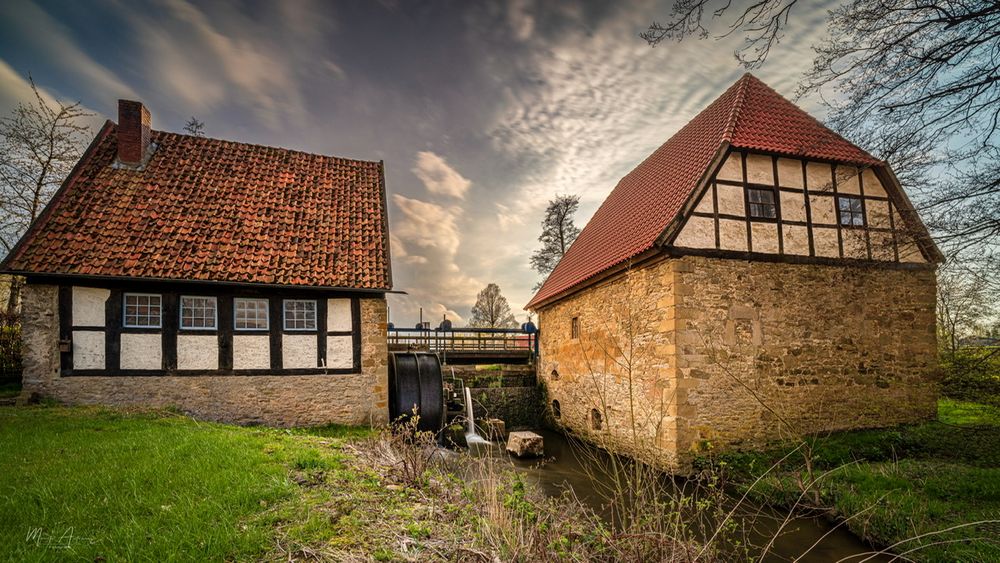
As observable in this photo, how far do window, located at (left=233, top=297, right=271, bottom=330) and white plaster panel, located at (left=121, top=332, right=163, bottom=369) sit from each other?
4.79 feet

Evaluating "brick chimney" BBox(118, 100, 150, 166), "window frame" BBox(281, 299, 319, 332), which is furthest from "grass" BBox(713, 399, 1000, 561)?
"brick chimney" BBox(118, 100, 150, 166)

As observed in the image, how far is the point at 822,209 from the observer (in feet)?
32.0

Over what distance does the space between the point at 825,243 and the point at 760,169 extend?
205cm

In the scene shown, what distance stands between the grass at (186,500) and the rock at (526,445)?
5.55 metres

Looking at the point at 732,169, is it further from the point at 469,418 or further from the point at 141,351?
the point at 141,351

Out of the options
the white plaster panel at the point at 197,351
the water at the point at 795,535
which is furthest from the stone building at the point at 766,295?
the white plaster panel at the point at 197,351

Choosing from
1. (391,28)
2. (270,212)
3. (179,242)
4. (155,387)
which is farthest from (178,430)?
(391,28)

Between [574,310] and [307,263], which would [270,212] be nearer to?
[307,263]

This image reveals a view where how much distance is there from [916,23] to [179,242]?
41.9ft

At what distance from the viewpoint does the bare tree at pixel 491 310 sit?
33812mm

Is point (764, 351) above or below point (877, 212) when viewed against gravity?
below

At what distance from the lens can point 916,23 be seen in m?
5.21

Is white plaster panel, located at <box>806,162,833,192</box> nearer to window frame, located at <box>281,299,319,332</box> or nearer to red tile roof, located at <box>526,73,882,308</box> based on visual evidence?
red tile roof, located at <box>526,73,882,308</box>

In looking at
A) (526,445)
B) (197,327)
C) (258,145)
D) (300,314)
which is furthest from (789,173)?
(258,145)
